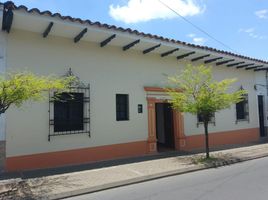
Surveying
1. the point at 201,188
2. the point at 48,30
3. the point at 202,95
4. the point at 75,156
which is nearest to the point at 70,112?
the point at 75,156

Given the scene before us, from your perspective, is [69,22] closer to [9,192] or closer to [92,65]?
[92,65]

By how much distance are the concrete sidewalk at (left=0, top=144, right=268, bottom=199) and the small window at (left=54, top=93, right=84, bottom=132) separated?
177cm

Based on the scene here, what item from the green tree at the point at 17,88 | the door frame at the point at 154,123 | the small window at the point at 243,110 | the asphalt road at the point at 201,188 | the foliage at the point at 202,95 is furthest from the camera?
the small window at the point at 243,110

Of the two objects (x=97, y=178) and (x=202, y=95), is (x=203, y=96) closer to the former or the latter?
(x=202, y=95)

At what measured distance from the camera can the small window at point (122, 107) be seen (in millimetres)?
10578

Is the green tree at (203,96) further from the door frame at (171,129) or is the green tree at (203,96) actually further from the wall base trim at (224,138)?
the wall base trim at (224,138)

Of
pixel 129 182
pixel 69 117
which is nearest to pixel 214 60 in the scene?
pixel 69 117

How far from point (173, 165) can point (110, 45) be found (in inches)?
183

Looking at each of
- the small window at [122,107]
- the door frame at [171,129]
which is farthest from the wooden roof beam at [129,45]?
the door frame at [171,129]

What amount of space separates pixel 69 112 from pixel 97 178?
112 inches

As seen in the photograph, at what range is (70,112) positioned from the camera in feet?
30.8

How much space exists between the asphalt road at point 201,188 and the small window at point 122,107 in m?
3.53

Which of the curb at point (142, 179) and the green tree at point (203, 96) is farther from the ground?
the green tree at point (203, 96)

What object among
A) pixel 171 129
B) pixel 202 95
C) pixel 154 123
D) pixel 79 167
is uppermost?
pixel 202 95
